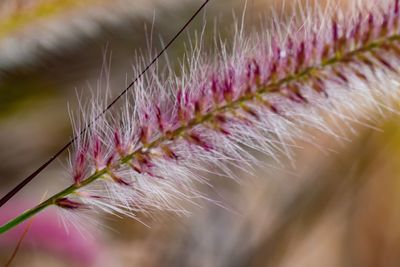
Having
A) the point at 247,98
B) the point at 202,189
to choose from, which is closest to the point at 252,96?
the point at 247,98

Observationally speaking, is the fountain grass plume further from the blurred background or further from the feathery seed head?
the blurred background

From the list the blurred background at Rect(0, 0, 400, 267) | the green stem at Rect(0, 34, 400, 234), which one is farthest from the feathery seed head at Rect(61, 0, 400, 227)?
the blurred background at Rect(0, 0, 400, 267)

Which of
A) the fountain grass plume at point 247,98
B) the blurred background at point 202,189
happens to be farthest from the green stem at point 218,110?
the blurred background at point 202,189

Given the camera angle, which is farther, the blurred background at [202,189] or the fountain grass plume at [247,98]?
the blurred background at [202,189]

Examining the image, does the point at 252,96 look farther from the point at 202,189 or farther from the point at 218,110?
the point at 202,189

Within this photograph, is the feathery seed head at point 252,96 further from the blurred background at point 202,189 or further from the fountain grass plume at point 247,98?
the blurred background at point 202,189
